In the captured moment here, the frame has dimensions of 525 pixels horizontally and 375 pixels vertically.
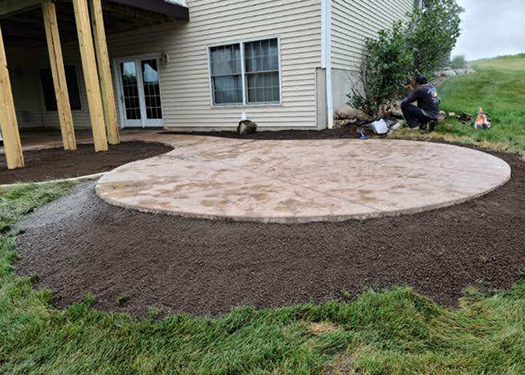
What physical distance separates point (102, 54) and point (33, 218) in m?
4.37

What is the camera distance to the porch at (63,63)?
5.86m

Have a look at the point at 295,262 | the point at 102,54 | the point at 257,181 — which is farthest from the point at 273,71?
the point at 295,262

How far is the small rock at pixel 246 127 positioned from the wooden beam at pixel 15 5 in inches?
164

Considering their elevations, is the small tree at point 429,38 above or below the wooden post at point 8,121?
above

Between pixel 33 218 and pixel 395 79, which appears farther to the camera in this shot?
pixel 395 79

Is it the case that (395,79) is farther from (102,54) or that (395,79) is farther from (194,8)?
(102,54)

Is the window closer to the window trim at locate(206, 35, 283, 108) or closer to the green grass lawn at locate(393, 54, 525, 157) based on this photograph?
the window trim at locate(206, 35, 283, 108)

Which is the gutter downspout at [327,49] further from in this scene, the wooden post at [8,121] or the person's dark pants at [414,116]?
the wooden post at [8,121]

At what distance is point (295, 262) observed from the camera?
1964 mm

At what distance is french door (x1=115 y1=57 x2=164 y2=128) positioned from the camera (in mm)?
9781

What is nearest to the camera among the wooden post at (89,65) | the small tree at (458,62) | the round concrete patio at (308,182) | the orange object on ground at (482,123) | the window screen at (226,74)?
the round concrete patio at (308,182)

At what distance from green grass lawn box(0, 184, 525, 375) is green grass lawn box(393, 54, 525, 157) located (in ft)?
12.6

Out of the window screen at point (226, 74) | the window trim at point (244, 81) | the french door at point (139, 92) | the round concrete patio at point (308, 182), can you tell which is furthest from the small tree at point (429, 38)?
the french door at point (139, 92)

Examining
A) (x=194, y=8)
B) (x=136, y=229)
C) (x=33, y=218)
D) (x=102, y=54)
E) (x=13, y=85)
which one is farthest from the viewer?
(x=13, y=85)
